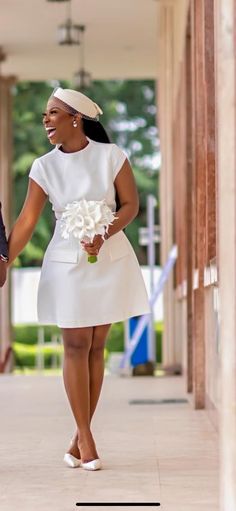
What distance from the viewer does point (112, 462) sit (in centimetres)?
576

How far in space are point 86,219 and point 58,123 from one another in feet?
Result: 1.73

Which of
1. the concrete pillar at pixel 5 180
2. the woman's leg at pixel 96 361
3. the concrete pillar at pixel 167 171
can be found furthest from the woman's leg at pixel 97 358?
the concrete pillar at pixel 5 180

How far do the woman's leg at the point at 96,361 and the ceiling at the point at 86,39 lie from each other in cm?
982

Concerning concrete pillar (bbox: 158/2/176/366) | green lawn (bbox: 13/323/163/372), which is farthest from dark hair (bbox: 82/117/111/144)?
green lawn (bbox: 13/323/163/372)

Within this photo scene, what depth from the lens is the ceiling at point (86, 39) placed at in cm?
1543

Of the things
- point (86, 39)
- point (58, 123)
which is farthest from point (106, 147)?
point (86, 39)

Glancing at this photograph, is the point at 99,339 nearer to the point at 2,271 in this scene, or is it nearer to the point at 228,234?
the point at 2,271

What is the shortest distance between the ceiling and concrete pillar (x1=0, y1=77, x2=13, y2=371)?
0.40 meters

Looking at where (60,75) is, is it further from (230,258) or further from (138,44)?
(230,258)

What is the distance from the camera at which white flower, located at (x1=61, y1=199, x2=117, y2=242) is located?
524 centimetres

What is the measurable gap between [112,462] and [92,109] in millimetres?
1414

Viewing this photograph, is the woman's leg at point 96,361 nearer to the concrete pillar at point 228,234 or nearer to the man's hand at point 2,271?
the man's hand at point 2,271

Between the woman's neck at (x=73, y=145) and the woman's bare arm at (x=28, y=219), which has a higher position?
the woman's neck at (x=73, y=145)

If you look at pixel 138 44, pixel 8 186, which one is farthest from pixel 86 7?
pixel 8 186
